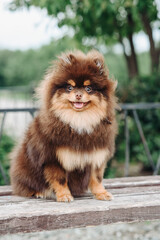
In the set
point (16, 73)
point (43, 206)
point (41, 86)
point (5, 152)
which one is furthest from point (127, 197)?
point (16, 73)

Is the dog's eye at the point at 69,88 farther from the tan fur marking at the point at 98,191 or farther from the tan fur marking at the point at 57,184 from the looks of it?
the tan fur marking at the point at 98,191

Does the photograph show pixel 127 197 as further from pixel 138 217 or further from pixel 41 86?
pixel 41 86

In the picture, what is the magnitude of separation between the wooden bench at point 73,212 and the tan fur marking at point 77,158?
30 cm

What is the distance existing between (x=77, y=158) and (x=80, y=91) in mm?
526

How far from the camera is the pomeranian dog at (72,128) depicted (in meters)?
2.34

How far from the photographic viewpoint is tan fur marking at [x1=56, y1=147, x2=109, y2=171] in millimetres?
2365

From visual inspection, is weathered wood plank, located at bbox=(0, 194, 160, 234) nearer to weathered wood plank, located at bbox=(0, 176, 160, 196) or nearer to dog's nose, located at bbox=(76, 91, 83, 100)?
weathered wood plank, located at bbox=(0, 176, 160, 196)

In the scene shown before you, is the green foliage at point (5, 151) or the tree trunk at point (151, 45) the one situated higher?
the tree trunk at point (151, 45)

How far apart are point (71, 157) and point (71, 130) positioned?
212 millimetres

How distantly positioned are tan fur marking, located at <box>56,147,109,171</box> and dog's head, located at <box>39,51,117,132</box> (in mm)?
206

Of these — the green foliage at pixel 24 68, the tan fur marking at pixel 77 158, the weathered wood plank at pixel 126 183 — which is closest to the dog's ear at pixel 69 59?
the tan fur marking at pixel 77 158

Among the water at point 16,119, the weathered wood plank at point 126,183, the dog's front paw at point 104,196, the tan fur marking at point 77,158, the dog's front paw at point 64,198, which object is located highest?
the water at point 16,119

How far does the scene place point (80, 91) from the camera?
89.8 inches

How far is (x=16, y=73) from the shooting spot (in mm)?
26797
